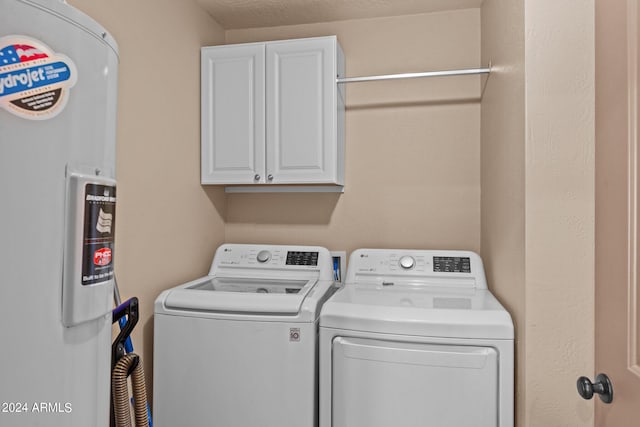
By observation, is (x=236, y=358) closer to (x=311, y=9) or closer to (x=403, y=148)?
(x=403, y=148)

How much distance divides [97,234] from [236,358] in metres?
1.10

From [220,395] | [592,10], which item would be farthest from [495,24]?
[220,395]

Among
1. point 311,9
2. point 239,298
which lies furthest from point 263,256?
point 311,9

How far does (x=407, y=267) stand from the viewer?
7.02 feet

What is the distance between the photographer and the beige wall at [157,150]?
1711 millimetres

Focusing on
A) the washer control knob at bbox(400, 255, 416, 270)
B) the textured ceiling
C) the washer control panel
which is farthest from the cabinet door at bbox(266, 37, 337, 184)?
the washer control knob at bbox(400, 255, 416, 270)

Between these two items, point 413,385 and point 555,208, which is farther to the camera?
point 413,385

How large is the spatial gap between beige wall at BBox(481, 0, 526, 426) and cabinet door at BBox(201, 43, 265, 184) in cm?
115

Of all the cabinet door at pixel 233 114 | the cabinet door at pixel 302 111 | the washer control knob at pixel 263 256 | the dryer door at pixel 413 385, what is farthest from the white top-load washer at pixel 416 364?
the cabinet door at pixel 233 114

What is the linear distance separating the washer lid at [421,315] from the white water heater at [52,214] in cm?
99

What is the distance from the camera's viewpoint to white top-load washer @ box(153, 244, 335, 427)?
5.37ft

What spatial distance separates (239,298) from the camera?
1.73m

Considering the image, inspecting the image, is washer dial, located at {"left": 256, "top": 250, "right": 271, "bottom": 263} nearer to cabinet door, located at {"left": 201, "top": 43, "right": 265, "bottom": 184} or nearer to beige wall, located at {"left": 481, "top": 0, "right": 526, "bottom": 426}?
cabinet door, located at {"left": 201, "top": 43, "right": 265, "bottom": 184}

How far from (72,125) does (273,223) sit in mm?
1895
